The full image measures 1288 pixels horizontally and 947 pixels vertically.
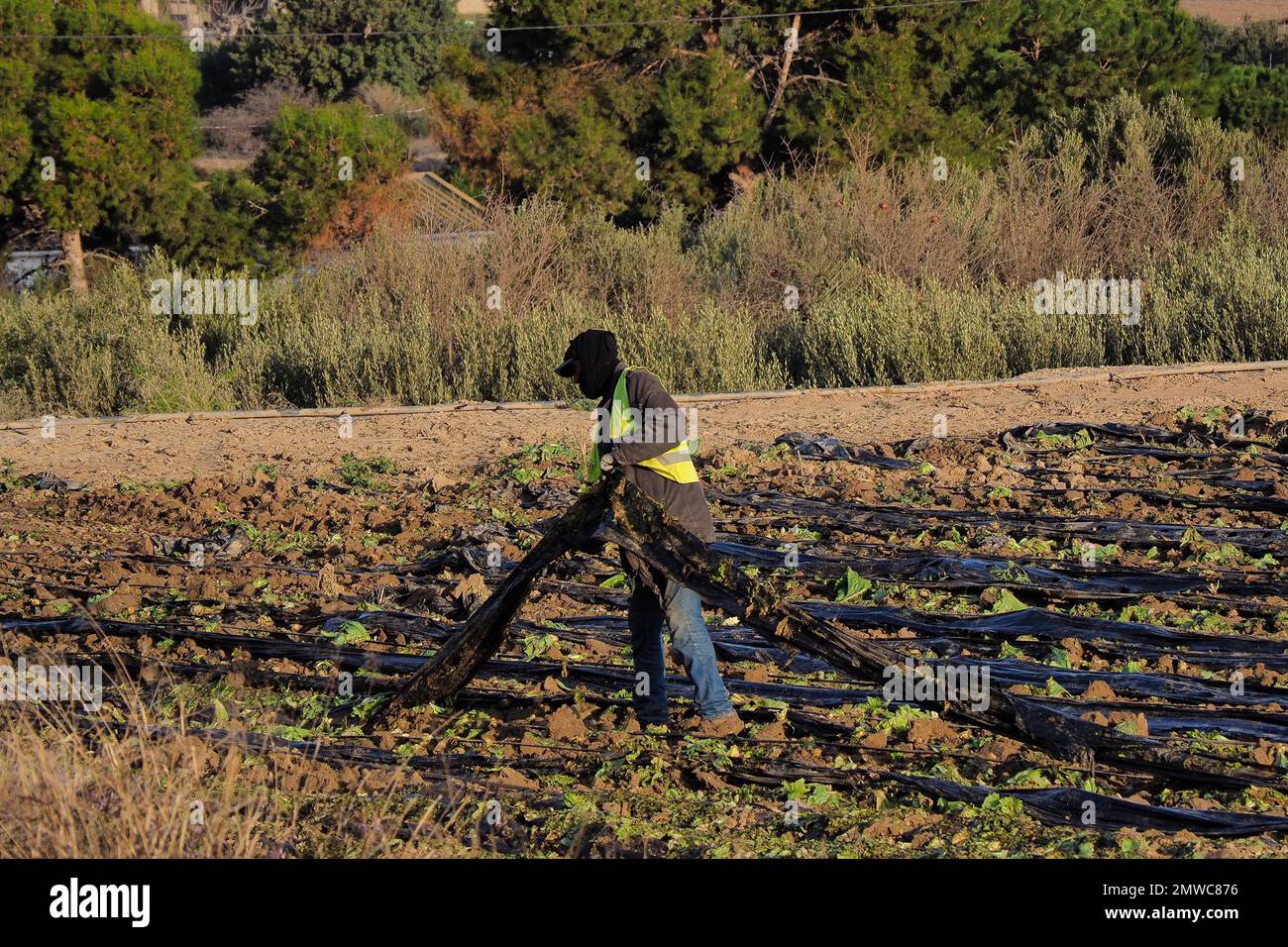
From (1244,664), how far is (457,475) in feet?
22.0

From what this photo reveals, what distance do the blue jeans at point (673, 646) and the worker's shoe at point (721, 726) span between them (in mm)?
21

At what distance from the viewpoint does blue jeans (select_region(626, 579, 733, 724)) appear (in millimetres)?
6184

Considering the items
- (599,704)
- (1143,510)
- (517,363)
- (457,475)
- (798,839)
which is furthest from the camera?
(517,363)

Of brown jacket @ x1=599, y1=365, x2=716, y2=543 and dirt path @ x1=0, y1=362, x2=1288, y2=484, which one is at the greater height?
dirt path @ x1=0, y1=362, x2=1288, y2=484

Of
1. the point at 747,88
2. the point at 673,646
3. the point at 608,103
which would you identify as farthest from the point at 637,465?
the point at 747,88

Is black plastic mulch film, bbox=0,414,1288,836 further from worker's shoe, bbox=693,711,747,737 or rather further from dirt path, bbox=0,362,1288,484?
dirt path, bbox=0,362,1288,484

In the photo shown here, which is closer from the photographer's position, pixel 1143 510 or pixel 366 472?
pixel 1143 510

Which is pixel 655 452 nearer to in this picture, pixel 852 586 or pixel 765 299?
pixel 852 586

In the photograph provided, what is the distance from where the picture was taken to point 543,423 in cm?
1363

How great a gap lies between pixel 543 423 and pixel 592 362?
24.6ft

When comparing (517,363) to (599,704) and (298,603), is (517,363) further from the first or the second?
(599,704)

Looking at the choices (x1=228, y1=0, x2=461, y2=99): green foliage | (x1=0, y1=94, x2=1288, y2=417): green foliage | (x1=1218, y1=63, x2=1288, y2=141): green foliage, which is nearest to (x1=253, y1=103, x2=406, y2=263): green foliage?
(x1=0, y1=94, x2=1288, y2=417): green foliage
